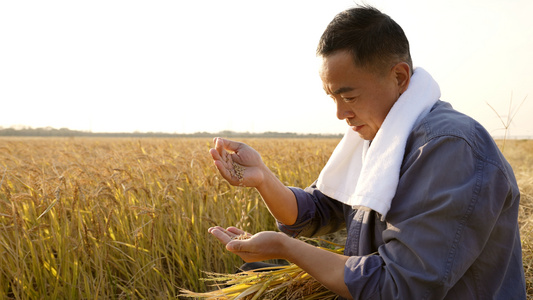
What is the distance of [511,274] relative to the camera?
1.29 metres

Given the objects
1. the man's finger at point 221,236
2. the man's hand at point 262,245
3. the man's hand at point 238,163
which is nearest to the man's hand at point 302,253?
the man's hand at point 262,245

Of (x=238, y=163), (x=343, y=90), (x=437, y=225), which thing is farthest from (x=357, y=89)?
(x=238, y=163)

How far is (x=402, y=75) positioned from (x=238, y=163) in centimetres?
68

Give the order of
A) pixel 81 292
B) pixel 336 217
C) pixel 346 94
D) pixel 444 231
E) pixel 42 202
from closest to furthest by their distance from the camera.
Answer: pixel 444 231
pixel 346 94
pixel 336 217
pixel 81 292
pixel 42 202

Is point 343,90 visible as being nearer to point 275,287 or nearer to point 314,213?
point 314,213

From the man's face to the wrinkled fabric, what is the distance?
137 mm

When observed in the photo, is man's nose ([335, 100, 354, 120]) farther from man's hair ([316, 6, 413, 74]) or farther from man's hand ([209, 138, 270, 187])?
man's hand ([209, 138, 270, 187])

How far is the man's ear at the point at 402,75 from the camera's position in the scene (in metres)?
1.30

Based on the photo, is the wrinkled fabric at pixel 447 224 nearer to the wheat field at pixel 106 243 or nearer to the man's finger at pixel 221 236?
the man's finger at pixel 221 236

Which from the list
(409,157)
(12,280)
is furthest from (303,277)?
(12,280)

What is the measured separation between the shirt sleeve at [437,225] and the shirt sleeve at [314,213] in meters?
0.58

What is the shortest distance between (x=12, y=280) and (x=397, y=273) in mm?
1938

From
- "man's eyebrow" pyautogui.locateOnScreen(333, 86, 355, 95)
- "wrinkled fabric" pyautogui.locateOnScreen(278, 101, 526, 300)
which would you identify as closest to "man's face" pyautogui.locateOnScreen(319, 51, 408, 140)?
"man's eyebrow" pyautogui.locateOnScreen(333, 86, 355, 95)

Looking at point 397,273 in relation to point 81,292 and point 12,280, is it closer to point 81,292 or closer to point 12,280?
point 81,292
